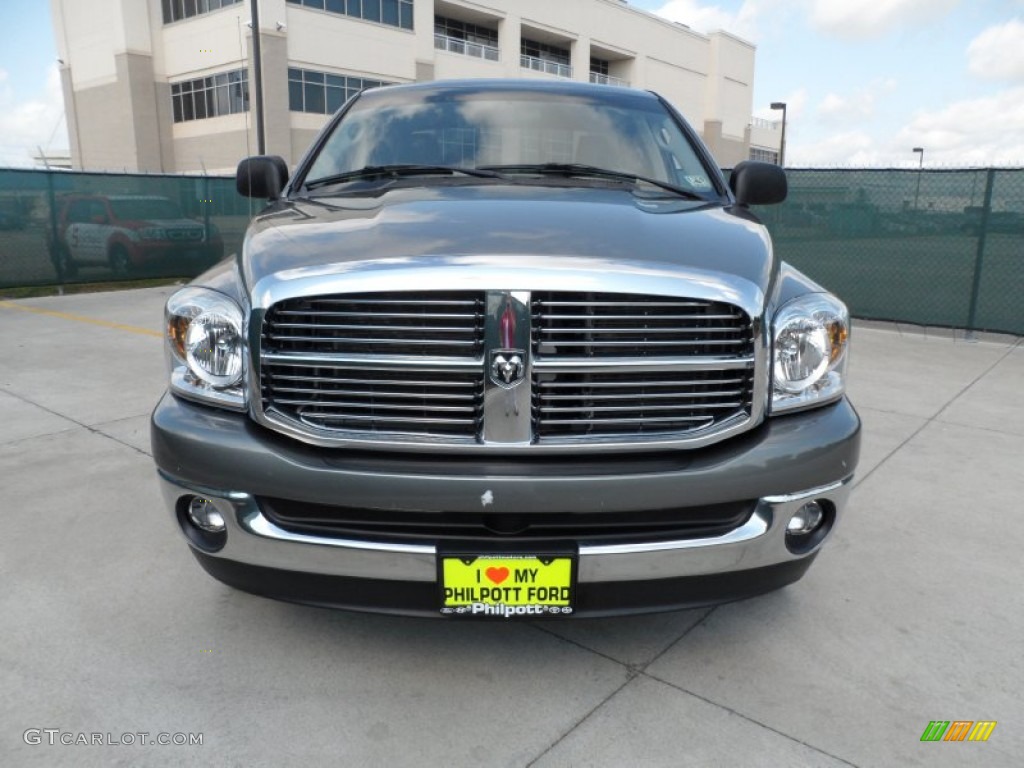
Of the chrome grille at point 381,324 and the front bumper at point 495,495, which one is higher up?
the chrome grille at point 381,324

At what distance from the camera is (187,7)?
36.9 m

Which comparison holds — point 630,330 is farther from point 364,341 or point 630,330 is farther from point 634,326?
point 364,341

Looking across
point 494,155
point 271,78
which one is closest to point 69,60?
point 271,78

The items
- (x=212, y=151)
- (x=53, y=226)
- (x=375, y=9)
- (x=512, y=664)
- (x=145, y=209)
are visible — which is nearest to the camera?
(x=512, y=664)

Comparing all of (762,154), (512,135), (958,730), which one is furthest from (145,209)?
(762,154)

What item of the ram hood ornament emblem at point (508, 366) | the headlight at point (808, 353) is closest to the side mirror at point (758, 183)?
the headlight at point (808, 353)

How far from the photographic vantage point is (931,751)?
2.17 m

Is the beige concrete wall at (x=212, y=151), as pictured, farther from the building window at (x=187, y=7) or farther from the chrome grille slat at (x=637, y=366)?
the chrome grille slat at (x=637, y=366)

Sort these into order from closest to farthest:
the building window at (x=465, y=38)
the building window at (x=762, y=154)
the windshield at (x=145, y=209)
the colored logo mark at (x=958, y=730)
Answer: the colored logo mark at (x=958, y=730), the windshield at (x=145, y=209), the building window at (x=465, y=38), the building window at (x=762, y=154)

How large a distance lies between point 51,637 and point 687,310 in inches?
91.2

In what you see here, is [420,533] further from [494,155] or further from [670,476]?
[494,155]

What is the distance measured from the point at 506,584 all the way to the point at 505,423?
0.42 m

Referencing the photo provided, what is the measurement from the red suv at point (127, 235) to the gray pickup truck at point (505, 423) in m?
11.4

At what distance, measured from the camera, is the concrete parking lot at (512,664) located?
2.18 meters
